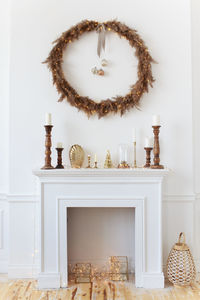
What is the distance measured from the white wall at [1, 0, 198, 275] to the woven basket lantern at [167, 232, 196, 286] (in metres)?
0.17

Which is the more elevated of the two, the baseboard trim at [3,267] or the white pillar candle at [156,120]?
the white pillar candle at [156,120]

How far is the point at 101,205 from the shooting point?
273 cm

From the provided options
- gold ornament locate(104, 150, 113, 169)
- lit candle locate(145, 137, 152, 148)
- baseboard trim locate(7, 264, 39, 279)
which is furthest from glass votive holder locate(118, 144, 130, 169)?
baseboard trim locate(7, 264, 39, 279)

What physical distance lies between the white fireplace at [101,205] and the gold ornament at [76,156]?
0.19m

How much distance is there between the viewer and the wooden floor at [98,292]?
2.53 m

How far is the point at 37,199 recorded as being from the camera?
2.95 metres

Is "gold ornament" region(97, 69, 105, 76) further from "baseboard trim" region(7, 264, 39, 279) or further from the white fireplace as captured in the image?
"baseboard trim" region(7, 264, 39, 279)

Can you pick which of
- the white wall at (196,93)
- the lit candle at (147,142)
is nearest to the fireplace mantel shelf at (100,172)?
the lit candle at (147,142)

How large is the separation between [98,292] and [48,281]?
0.43 m

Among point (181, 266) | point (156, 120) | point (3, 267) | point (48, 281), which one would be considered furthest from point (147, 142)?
point (3, 267)

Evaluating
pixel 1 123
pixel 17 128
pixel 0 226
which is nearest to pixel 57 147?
pixel 17 128

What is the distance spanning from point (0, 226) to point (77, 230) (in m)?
0.73

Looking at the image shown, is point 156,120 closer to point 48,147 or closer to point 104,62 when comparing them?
point 104,62

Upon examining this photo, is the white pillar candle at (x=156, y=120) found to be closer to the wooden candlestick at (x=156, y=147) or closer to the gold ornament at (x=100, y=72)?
the wooden candlestick at (x=156, y=147)
